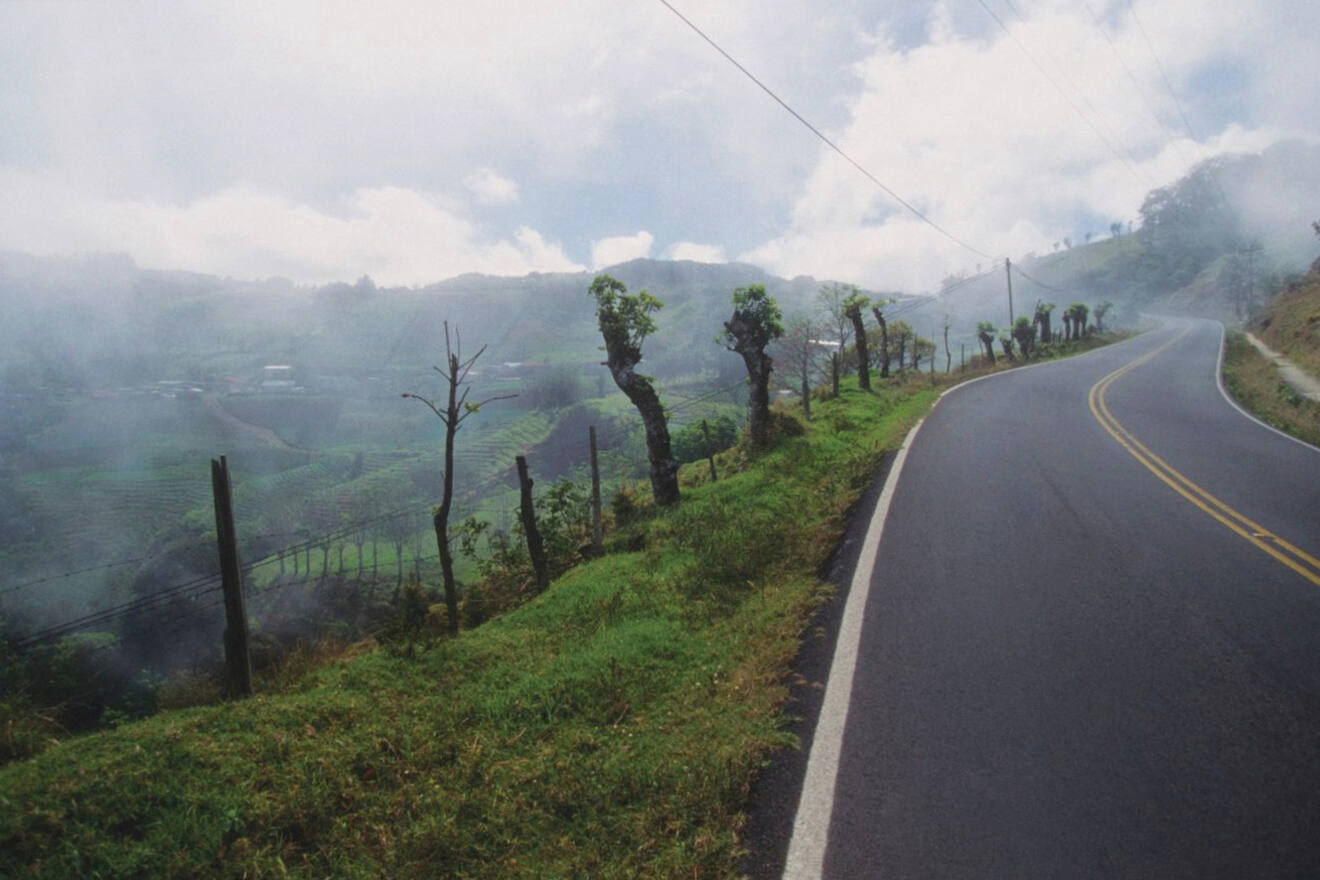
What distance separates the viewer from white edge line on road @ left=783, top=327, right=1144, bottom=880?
3.07m

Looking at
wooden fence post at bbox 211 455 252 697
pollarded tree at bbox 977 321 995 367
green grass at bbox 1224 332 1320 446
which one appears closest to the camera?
wooden fence post at bbox 211 455 252 697

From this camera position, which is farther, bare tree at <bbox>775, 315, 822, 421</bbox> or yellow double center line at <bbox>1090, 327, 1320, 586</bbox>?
bare tree at <bbox>775, 315, 822, 421</bbox>

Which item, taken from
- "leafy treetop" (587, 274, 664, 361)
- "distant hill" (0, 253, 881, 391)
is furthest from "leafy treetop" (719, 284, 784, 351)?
"distant hill" (0, 253, 881, 391)

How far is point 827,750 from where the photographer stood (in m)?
3.84

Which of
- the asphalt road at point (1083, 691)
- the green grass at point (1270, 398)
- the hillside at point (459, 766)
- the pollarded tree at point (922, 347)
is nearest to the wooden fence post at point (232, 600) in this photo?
the hillside at point (459, 766)

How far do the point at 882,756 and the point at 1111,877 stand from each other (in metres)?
1.18

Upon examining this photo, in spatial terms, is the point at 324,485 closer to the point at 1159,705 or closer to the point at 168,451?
the point at 168,451

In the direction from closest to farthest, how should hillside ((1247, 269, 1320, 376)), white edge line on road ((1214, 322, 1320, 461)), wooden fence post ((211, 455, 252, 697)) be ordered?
wooden fence post ((211, 455, 252, 697)), white edge line on road ((1214, 322, 1320, 461)), hillside ((1247, 269, 1320, 376))

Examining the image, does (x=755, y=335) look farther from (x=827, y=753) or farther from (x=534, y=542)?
(x=827, y=753)

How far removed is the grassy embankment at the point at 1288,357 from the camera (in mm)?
16034

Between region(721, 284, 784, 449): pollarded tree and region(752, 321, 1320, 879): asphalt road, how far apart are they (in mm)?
7394

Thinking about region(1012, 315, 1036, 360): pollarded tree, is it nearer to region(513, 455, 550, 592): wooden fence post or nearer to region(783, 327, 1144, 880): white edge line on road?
region(513, 455, 550, 592): wooden fence post

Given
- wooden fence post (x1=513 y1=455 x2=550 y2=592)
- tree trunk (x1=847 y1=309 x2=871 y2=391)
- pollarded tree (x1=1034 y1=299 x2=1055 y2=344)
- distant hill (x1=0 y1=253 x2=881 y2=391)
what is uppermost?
distant hill (x1=0 y1=253 x2=881 y2=391)

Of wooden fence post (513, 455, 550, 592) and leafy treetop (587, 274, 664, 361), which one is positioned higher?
leafy treetop (587, 274, 664, 361)
